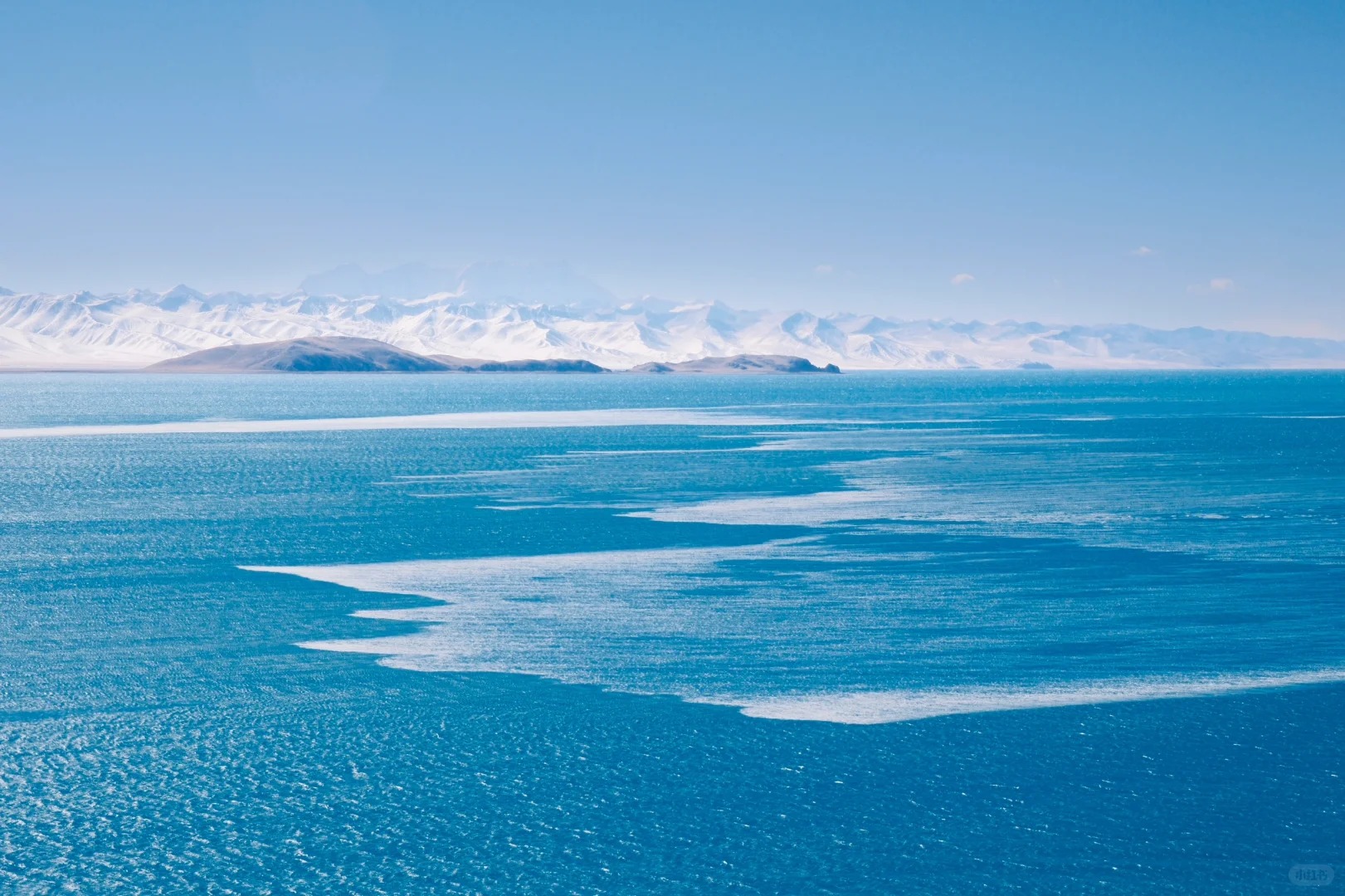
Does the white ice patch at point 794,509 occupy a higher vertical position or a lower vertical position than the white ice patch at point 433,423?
lower

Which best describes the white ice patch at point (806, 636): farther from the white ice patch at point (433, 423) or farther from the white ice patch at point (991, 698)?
the white ice patch at point (433, 423)

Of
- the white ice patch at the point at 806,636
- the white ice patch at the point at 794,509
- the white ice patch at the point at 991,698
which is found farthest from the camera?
the white ice patch at the point at 794,509

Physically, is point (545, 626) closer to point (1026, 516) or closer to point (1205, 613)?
point (1205, 613)

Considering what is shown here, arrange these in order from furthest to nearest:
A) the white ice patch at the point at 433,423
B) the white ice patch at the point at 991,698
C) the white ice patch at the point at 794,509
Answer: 1. the white ice patch at the point at 433,423
2. the white ice patch at the point at 794,509
3. the white ice patch at the point at 991,698

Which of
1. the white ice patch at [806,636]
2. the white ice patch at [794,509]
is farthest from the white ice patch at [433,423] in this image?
the white ice patch at [806,636]

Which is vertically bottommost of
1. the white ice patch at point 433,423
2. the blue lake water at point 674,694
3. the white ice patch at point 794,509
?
the blue lake water at point 674,694

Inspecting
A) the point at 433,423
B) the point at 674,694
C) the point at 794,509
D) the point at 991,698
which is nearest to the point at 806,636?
the point at 674,694

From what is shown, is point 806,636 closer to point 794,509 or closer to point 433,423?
point 794,509
